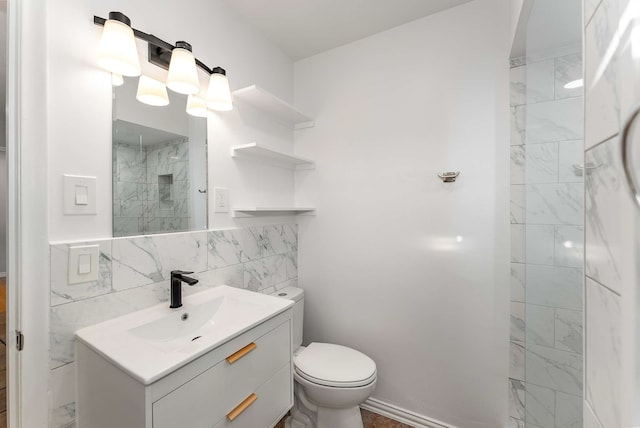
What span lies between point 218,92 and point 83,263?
0.94 m

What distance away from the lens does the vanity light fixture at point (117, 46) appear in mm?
944

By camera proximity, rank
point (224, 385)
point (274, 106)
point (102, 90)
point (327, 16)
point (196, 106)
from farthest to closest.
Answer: point (274, 106), point (327, 16), point (196, 106), point (102, 90), point (224, 385)

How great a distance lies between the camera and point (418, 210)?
1.61 m

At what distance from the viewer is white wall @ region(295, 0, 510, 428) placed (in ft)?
4.67

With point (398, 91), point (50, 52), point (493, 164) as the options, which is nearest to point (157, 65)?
point (50, 52)

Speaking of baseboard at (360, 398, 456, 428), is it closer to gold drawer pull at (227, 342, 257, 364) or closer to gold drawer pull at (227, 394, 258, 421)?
gold drawer pull at (227, 394, 258, 421)

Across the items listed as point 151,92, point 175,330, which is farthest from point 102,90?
point 175,330

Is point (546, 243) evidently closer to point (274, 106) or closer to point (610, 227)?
point (610, 227)

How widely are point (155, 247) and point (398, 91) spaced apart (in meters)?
1.62

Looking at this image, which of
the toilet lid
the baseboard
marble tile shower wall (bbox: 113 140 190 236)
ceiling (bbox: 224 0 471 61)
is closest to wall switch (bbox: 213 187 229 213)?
marble tile shower wall (bbox: 113 140 190 236)

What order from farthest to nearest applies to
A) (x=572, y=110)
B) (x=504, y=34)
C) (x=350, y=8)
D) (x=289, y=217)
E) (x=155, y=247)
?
1. (x=289, y=217)
2. (x=350, y=8)
3. (x=504, y=34)
4. (x=155, y=247)
5. (x=572, y=110)

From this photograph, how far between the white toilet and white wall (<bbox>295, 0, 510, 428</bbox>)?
1.02ft

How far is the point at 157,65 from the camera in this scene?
1.16 meters

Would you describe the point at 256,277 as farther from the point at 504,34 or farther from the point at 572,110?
the point at 504,34
